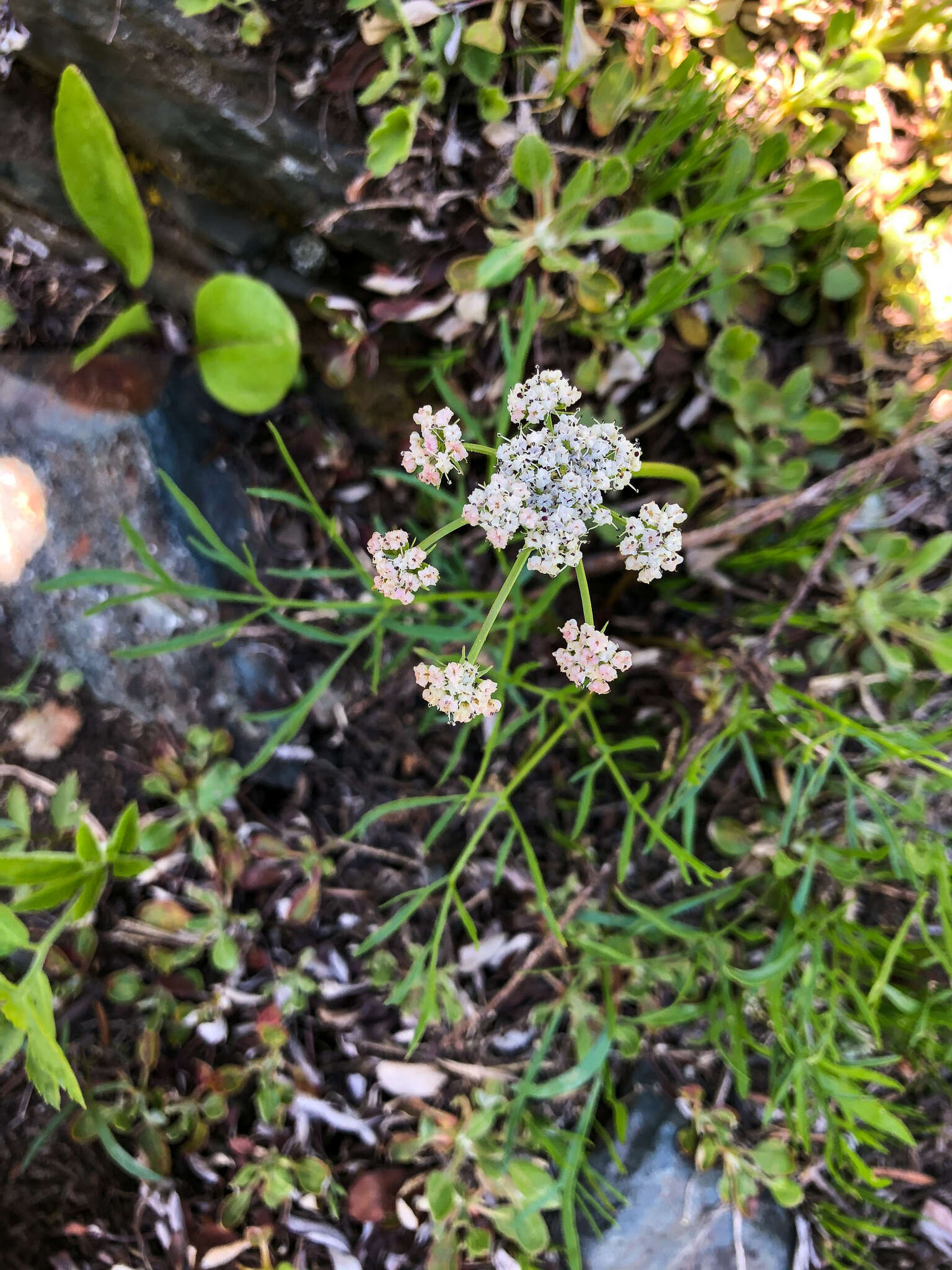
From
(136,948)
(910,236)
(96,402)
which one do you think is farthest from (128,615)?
(910,236)

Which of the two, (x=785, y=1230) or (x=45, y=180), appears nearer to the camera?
(x=45, y=180)

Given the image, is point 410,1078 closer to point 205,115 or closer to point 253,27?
point 205,115

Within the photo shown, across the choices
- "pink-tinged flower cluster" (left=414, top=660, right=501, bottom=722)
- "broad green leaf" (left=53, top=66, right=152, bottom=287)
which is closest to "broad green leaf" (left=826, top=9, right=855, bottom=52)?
"broad green leaf" (left=53, top=66, right=152, bottom=287)

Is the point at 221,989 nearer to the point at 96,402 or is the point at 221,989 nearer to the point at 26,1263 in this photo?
the point at 26,1263

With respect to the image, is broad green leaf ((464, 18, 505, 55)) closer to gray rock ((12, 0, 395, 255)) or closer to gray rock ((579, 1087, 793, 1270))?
gray rock ((12, 0, 395, 255))

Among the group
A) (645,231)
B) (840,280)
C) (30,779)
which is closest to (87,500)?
(30,779)
